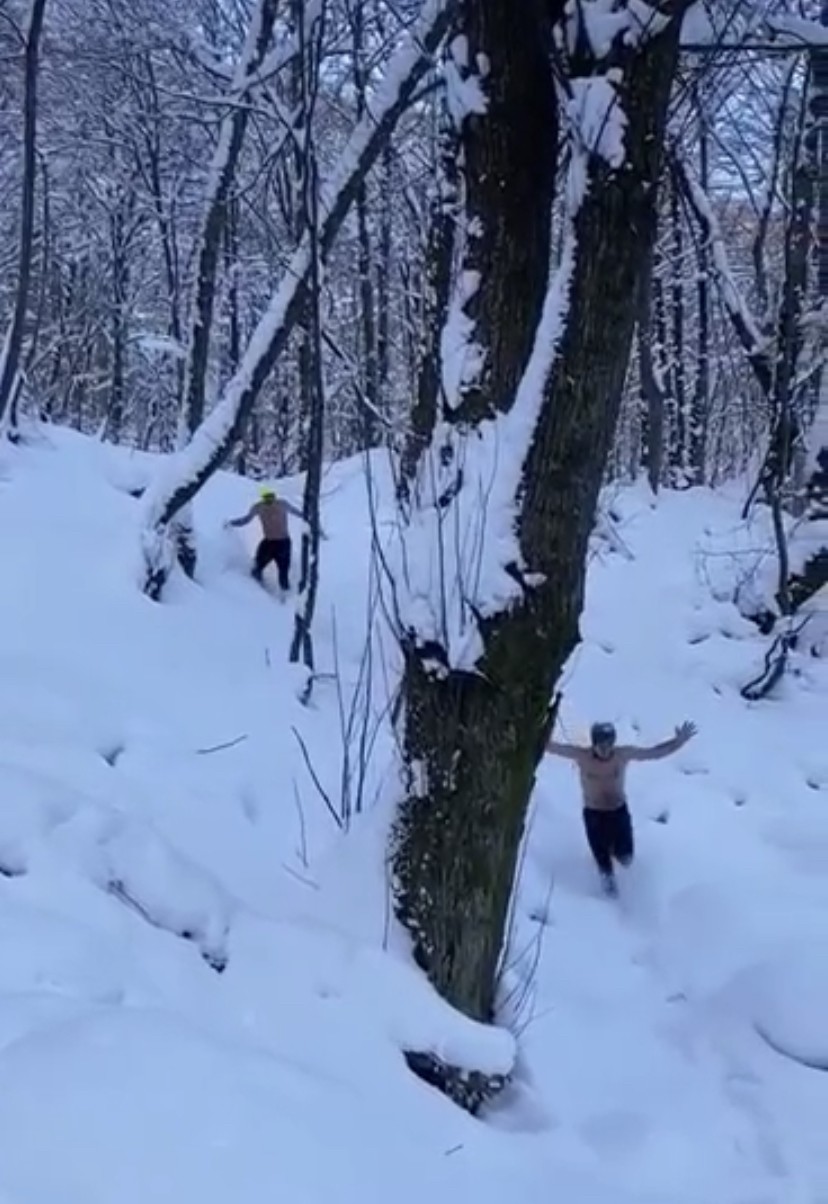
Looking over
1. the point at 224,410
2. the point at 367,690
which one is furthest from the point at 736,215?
the point at 367,690

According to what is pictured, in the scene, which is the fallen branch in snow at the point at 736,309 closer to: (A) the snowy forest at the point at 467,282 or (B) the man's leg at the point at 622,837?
(A) the snowy forest at the point at 467,282

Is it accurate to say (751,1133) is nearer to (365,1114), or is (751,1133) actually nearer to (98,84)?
(365,1114)

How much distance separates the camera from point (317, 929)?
4.17m

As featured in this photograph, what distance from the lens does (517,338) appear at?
3.76 meters

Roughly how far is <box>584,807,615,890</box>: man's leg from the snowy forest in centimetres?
137

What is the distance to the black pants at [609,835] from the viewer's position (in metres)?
7.13

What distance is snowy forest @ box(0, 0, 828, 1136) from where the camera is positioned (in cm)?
363

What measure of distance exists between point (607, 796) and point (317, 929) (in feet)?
10.7

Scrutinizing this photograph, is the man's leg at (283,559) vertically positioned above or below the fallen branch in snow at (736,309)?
below

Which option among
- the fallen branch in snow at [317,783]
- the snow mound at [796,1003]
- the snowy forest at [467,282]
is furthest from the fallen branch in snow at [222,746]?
the snow mound at [796,1003]

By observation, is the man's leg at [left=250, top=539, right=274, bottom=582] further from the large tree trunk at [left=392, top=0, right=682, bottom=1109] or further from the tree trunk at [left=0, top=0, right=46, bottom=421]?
the large tree trunk at [left=392, top=0, right=682, bottom=1109]

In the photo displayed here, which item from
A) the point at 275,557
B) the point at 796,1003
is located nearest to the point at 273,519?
the point at 275,557

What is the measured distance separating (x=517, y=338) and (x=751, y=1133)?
3055mm

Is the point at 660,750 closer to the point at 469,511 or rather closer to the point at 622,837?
the point at 622,837
